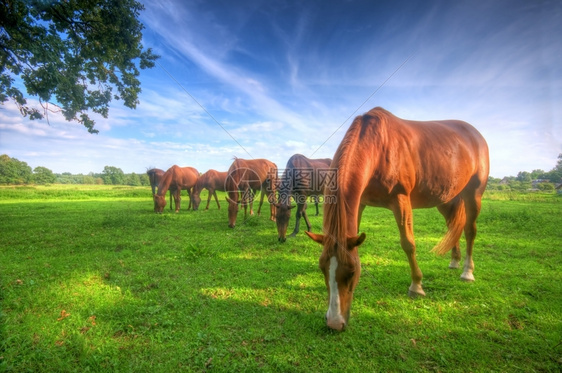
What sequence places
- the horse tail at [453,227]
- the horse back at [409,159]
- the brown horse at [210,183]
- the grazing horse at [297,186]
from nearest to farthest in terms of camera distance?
the horse back at [409,159] < the horse tail at [453,227] < the grazing horse at [297,186] < the brown horse at [210,183]

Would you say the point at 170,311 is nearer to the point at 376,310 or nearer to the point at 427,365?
the point at 376,310

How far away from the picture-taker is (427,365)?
2.28 metres

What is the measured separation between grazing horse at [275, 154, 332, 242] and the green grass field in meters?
0.99

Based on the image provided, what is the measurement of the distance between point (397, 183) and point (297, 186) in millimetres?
4273

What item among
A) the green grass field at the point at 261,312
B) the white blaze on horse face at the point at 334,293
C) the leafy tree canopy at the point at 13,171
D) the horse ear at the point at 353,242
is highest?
the leafy tree canopy at the point at 13,171

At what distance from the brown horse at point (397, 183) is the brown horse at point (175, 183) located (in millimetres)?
12050

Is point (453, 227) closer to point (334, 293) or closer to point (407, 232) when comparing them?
point (407, 232)

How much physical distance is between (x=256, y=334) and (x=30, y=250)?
22.7ft

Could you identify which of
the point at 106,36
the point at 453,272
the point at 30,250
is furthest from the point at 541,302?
the point at 106,36

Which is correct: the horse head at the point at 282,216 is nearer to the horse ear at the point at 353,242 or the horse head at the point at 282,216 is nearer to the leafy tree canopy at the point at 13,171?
the horse ear at the point at 353,242

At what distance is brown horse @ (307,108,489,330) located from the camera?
2.58m

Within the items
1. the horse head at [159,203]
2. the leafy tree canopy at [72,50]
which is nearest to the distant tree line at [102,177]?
the horse head at [159,203]

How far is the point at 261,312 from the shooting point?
10.5 feet

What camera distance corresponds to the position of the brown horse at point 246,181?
921cm
